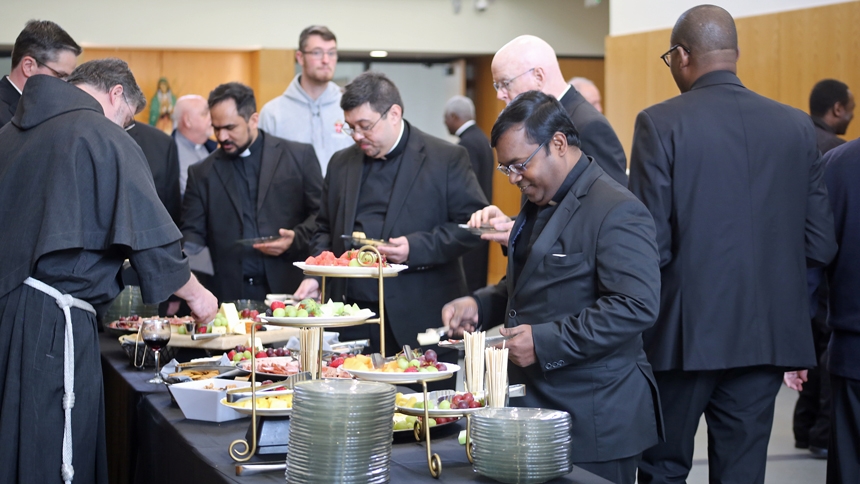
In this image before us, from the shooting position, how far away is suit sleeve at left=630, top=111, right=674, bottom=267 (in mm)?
2811

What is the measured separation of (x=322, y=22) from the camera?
9.84 meters

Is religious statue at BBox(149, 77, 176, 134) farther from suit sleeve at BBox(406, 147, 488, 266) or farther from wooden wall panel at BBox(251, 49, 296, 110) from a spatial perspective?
suit sleeve at BBox(406, 147, 488, 266)

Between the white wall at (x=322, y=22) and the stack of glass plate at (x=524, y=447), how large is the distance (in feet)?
27.2

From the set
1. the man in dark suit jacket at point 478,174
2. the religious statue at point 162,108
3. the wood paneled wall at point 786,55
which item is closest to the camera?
the wood paneled wall at point 786,55

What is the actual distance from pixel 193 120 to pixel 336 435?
487 centimetres

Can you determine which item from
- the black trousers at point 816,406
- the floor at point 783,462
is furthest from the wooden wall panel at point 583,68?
the black trousers at point 816,406

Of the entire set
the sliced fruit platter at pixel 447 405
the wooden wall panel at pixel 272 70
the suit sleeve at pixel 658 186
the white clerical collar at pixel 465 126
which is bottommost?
the sliced fruit platter at pixel 447 405

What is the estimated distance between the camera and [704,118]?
2.82 meters

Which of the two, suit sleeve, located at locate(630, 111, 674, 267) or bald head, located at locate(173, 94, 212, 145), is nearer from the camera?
suit sleeve, located at locate(630, 111, 674, 267)

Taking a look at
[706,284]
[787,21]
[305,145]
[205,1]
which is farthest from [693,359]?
[205,1]

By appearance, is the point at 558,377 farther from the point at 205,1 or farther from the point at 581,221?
the point at 205,1

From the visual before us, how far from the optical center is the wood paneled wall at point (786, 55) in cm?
576

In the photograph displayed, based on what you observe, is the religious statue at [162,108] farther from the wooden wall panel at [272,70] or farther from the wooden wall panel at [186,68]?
the wooden wall panel at [272,70]

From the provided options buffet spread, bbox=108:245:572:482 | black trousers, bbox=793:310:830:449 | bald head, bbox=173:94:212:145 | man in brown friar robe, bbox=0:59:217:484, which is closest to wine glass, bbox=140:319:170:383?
buffet spread, bbox=108:245:572:482
